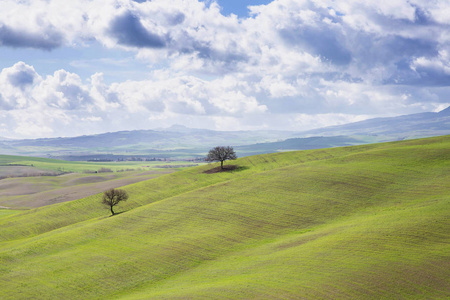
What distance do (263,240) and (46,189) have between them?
138426 millimetres

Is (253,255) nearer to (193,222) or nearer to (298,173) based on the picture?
(193,222)

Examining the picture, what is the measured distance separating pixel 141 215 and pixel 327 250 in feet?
130

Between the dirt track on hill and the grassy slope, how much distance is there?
40.8 meters

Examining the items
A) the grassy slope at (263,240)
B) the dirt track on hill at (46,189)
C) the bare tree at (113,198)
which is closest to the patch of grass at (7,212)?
the dirt track on hill at (46,189)

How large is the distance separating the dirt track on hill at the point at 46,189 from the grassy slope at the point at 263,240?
4076 cm

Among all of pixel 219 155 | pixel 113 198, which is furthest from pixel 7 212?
pixel 219 155

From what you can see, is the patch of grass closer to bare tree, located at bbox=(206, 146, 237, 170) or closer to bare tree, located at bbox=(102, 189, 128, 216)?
bare tree, located at bbox=(102, 189, 128, 216)

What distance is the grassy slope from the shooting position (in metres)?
37.7

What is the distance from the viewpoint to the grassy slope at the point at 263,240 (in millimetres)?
37656

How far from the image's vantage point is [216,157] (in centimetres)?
11194

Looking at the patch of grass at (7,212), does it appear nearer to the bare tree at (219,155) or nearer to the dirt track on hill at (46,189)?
the dirt track on hill at (46,189)

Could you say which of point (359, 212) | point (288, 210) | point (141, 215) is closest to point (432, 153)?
point (359, 212)

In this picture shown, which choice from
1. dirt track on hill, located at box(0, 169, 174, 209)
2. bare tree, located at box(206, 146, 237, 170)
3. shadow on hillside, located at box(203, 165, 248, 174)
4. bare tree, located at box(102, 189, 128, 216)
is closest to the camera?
bare tree, located at box(102, 189, 128, 216)

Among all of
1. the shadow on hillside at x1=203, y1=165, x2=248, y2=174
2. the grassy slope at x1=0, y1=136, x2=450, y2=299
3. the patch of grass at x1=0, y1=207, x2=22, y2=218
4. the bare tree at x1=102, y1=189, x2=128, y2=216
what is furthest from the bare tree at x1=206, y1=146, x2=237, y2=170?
the patch of grass at x1=0, y1=207, x2=22, y2=218
